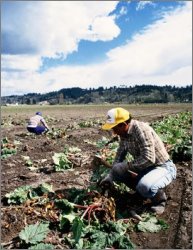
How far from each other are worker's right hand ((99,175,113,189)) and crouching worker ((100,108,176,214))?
0.09 ft

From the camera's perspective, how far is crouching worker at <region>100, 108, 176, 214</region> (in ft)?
19.2

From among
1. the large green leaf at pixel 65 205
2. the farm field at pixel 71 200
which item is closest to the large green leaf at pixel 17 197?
the farm field at pixel 71 200

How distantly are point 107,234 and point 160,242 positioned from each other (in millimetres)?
694

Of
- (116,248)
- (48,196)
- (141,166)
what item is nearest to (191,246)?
(116,248)

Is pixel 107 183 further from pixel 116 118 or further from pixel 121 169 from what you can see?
pixel 116 118

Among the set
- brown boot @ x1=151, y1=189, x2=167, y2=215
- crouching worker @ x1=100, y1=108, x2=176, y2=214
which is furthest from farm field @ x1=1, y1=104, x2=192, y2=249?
crouching worker @ x1=100, y1=108, x2=176, y2=214

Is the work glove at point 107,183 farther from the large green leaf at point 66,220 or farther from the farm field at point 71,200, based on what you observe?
the large green leaf at point 66,220

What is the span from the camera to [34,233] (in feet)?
17.0

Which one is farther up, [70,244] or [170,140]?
[170,140]

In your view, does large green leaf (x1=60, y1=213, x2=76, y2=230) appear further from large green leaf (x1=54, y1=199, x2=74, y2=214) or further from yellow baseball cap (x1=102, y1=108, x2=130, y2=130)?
yellow baseball cap (x1=102, y1=108, x2=130, y2=130)

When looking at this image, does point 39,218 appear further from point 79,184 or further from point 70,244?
point 79,184

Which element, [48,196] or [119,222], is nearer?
[119,222]

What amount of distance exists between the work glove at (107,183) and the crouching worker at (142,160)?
24 mm

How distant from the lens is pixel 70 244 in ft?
16.6
